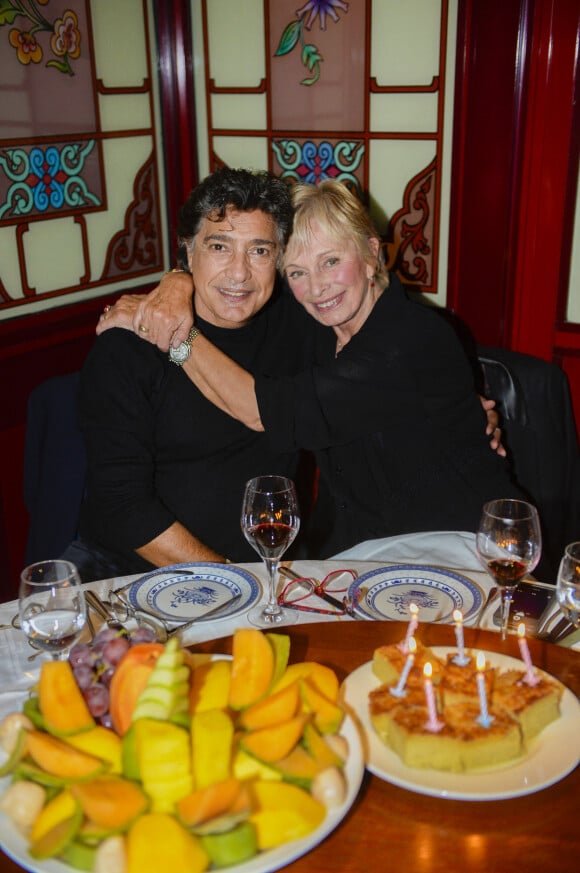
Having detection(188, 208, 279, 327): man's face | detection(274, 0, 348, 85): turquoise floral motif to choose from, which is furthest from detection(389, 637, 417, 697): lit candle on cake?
detection(274, 0, 348, 85): turquoise floral motif

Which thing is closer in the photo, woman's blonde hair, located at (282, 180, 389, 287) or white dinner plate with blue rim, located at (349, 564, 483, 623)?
white dinner plate with blue rim, located at (349, 564, 483, 623)

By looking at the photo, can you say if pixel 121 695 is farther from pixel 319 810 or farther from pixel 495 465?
pixel 495 465

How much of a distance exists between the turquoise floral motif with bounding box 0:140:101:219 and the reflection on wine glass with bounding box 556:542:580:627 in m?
2.46

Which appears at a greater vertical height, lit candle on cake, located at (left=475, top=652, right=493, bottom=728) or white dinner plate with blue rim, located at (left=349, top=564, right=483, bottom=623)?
lit candle on cake, located at (left=475, top=652, right=493, bottom=728)

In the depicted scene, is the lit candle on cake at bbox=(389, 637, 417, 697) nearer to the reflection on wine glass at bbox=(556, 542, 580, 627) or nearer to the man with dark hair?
the reflection on wine glass at bbox=(556, 542, 580, 627)

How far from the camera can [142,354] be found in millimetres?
1915

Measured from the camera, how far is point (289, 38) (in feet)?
11.0

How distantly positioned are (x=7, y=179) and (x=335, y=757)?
2.64m

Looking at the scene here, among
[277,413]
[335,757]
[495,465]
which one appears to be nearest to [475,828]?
[335,757]

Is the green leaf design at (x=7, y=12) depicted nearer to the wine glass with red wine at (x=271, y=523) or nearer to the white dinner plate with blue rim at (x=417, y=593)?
the wine glass with red wine at (x=271, y=523)

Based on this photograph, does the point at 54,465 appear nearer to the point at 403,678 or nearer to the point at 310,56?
the point at 403,678

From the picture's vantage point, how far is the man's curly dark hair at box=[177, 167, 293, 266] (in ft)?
6.26

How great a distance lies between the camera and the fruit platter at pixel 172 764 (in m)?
0.78

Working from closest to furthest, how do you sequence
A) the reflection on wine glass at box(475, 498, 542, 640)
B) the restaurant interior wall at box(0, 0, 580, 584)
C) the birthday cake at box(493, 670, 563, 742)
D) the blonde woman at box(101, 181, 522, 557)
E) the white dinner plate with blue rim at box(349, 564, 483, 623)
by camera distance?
the birthday cake at box(493, 670, 563, 742) < the reflection on wine glass at box(475, 498, 542, 640) < the white dinner plate with blue rim at box(349, 564, 483, 623) < the blonde woman at box(101, 181, 522, 557) < the restaurant interior wall at box(0, 0, 580, 584)
